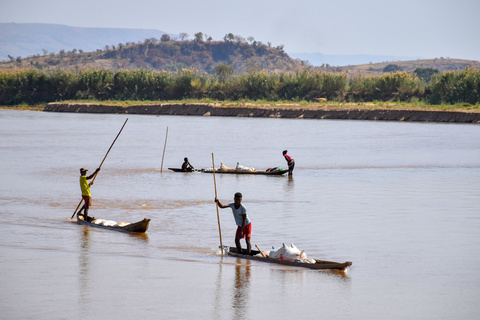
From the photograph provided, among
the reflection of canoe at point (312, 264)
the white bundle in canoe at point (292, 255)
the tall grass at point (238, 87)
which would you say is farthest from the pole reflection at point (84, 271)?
the tall grass at point (238, 87)

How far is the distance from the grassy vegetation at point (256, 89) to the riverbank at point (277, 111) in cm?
157

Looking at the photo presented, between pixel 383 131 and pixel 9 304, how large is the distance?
48138mm

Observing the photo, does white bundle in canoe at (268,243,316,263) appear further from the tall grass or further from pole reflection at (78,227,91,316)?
the tall grass

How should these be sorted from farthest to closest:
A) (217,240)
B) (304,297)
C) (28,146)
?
(28,146), (217,240), (304,297)

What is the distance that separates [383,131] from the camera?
186 feet

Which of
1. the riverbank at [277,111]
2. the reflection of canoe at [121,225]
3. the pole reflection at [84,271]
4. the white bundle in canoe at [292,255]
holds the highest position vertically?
the riverbank at [277,111]

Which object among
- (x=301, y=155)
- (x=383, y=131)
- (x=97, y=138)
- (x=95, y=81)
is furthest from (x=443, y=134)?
(x=95, y=81)

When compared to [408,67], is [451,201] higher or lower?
lower

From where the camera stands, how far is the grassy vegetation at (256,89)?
2820 inches

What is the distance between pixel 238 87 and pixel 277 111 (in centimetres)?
1078

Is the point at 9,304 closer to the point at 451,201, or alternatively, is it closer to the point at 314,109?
the point at 451,201

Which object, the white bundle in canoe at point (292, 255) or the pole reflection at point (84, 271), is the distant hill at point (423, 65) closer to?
the pole reflection at point (84, 271)

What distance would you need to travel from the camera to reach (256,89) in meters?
83.4

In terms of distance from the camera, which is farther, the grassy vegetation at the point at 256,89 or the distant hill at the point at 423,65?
the distant hill at the point at 423,65
